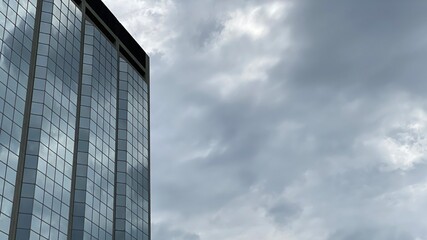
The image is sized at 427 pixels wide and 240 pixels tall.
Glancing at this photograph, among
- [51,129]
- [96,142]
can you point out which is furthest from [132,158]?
[51,129]

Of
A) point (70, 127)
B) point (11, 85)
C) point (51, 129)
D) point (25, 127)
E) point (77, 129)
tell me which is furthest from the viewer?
point (77, 129)

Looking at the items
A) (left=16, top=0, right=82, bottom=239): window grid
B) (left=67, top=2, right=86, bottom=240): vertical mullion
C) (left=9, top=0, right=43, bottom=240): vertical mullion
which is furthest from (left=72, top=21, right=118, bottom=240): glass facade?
(left=9, top=0, right=43, bottom=240): vertical mullion

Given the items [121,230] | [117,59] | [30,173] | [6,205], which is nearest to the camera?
[6,205]

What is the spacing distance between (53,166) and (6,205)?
10.0 meters

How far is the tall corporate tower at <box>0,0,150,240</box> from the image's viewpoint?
233 ft

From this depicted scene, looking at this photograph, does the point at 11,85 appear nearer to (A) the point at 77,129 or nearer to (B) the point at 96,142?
(A) the point at 77,129

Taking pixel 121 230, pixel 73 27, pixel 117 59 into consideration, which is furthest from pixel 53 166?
pixel 117 59

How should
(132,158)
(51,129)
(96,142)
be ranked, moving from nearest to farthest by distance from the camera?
(51,129) < (96,142) < (132,158)

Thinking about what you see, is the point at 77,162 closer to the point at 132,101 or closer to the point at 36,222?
the point at 36,222

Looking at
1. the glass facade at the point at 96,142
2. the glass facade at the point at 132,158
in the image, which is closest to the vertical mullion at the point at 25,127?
the glass facade at the point at 96,142

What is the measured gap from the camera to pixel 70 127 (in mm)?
82438

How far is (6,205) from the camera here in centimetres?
6738

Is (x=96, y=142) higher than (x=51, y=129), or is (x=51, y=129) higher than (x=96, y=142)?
(x=96, y=142)

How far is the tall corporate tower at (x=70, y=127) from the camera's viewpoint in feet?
233
